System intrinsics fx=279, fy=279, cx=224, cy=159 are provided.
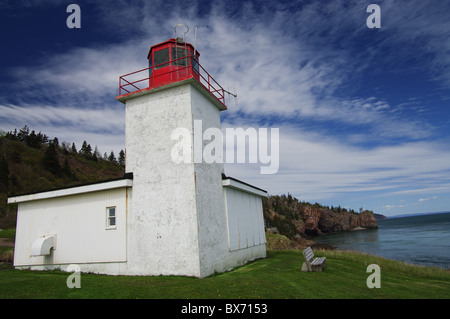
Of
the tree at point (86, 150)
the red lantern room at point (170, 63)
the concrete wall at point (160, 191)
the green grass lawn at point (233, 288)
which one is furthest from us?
the tree at point (86, 150)

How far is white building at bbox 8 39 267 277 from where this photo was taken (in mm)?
10625

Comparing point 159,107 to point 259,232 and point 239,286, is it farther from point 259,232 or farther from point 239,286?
point 259,232

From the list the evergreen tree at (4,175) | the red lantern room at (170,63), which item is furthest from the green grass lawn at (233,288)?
the evergreen tree at (4,175)

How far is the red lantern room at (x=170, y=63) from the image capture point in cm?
1223

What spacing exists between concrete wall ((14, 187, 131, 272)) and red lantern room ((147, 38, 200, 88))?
5108 mm

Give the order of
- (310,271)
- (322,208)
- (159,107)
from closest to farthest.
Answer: (310,271) → (159,107) → (322,208)

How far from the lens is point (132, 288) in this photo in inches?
317

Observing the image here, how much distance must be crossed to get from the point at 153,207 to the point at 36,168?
60498 millimetres

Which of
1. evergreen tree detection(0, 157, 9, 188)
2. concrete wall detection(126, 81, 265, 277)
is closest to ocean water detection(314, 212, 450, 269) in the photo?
concrete wall detection(126, 81, 265, 277)

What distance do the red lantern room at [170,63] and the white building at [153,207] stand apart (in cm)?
5

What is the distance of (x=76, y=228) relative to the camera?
1240cm

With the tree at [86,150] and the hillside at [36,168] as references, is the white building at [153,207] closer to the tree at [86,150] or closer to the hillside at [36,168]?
the hillside at [36,168]
